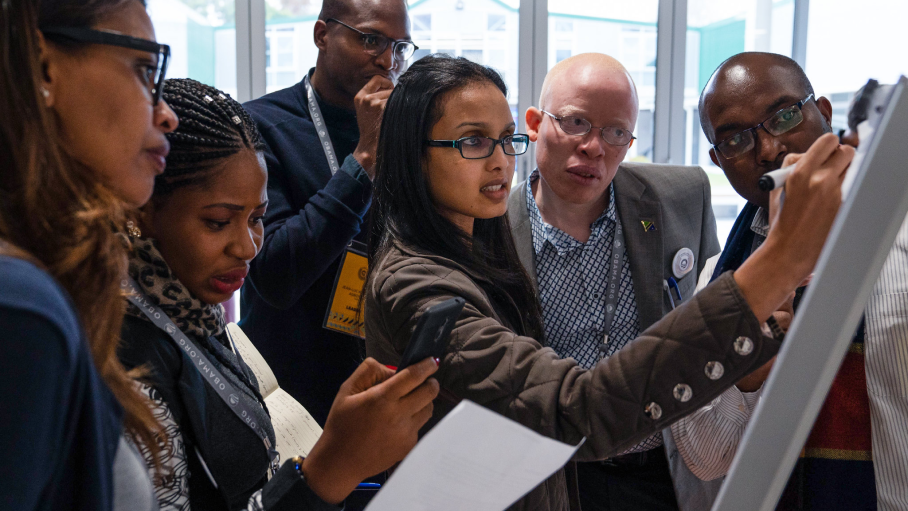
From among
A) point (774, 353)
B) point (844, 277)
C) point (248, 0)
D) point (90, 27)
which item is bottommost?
point (774, 353)

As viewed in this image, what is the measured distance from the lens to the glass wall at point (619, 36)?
17.4ft

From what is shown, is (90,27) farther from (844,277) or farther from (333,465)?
(844,277)

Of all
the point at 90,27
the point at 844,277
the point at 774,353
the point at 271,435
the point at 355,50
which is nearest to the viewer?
the point at 844,277

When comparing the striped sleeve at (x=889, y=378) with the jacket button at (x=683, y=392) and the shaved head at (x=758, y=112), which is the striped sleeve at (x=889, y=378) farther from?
the jacket button at (x=683, y=392)

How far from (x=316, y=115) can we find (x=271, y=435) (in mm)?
1064

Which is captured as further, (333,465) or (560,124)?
(560,124)

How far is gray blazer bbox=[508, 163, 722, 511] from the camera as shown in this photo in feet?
6.11

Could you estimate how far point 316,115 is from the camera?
1932mm

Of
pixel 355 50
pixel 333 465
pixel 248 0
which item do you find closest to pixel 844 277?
A: pixel 333 465

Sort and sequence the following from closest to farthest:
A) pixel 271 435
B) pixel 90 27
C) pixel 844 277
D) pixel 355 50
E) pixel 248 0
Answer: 1. pixel 844 277
2. pixel 90 27
3. pixel 271 435
4. pixel 355 50
5. pixel 248 0

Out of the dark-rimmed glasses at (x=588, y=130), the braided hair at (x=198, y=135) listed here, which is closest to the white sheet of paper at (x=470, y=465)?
the braided hair at (x=198, y=135)

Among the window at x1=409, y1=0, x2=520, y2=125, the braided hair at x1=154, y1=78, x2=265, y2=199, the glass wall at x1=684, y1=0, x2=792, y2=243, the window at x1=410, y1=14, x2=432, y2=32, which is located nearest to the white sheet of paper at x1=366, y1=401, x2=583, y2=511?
the braided hair at x1=154, y1=78, x2=265, y2=199

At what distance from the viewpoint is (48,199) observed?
621 mm

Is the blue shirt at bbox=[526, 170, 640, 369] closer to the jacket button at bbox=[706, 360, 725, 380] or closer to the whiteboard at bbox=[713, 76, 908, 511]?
the jacket button at bbox=[706, 360, 725, 380]
